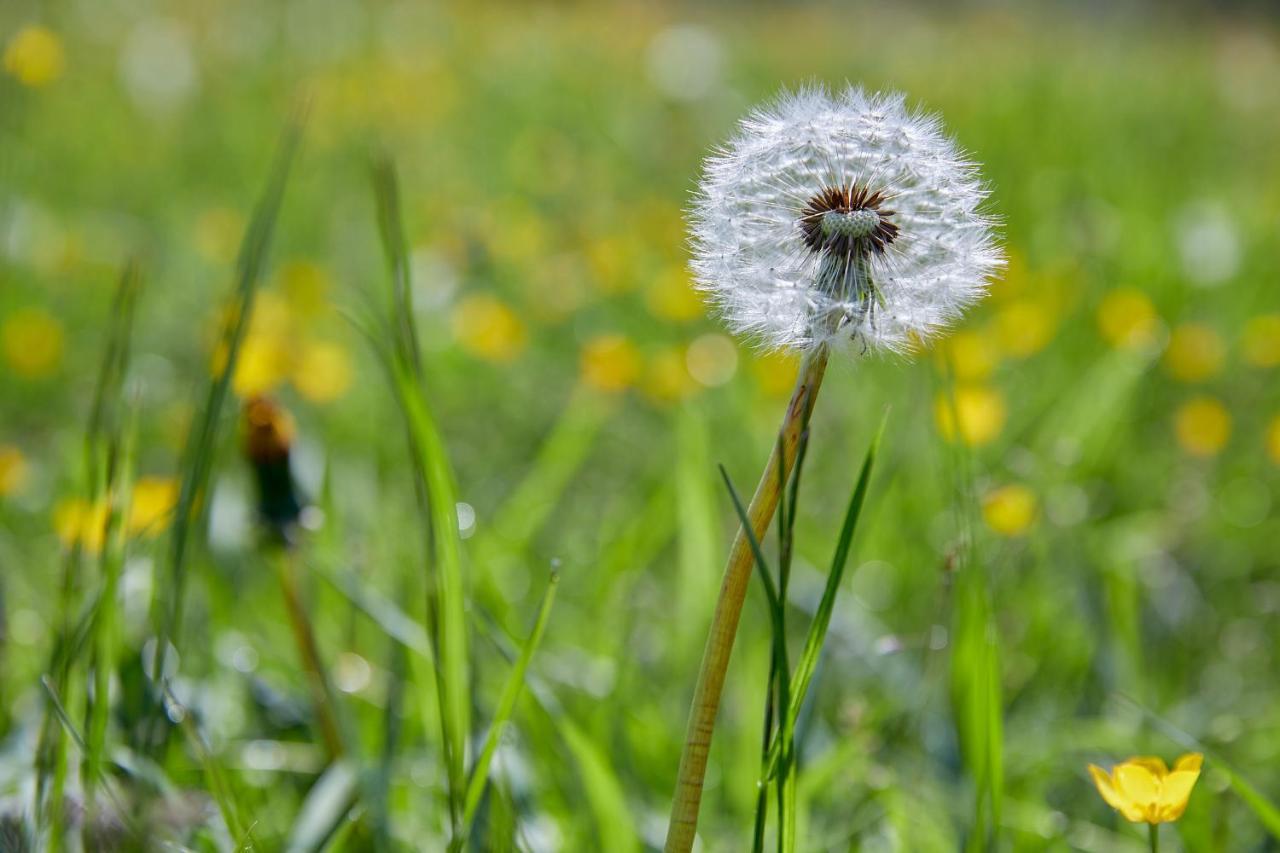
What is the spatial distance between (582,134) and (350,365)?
7.61 ft

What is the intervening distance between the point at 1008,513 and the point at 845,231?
91 cm

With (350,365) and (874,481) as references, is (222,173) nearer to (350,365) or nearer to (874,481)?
(350,365)

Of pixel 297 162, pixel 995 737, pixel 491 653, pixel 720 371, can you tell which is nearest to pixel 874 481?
pixel 720 371

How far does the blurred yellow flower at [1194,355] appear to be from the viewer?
242 centimetres

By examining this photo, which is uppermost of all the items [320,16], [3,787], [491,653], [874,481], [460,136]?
[320,16]

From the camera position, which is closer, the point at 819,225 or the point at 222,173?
the point at 819,225

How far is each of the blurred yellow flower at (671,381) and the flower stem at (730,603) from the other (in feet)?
4.33

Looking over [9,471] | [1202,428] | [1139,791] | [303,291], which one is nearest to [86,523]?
[9,471]

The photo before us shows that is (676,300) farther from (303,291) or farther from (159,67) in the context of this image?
(159,67)

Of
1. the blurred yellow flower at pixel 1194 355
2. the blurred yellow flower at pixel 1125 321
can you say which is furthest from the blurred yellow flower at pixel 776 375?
the blurred yellow flower at pixel 1194 355

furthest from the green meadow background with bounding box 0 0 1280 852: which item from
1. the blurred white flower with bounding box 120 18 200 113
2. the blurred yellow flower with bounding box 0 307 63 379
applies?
the blurred white flower with bounding box 120 18 200 113

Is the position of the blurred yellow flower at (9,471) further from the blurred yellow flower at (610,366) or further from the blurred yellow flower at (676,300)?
the blurred yellow flower at (676,300)

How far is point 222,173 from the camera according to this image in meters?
4.13

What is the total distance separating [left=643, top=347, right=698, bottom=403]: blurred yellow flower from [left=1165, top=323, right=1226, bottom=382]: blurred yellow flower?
101cm
